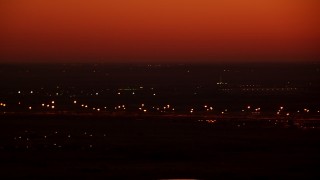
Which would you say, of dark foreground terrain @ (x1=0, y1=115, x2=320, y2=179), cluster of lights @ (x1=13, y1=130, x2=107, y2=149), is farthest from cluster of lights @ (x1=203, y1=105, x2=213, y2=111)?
cluster of lights @ (x1=13, y1=130, x2=107, y2=149)

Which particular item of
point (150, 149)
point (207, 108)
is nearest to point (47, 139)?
point (150, 149)

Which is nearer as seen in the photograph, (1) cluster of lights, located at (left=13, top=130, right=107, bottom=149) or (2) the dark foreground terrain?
(2) the dark foreground terrain

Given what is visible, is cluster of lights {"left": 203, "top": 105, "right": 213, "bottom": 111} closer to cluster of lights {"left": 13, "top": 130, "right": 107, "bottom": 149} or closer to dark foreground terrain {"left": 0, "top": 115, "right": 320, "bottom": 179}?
dark foreground terrain {"left": 0, "top": 115, "right": 320, "bottom": 179}

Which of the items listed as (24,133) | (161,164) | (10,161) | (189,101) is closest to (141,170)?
(161,164)

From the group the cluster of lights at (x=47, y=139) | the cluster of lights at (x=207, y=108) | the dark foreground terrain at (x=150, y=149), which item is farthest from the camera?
the cluster of lights at (x=207, y=108)

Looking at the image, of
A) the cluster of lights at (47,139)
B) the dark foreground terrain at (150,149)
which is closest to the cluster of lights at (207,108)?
the dark foreground terrain at (150,149)

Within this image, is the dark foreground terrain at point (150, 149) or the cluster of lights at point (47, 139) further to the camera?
the cluster of lights at point (47, 139)

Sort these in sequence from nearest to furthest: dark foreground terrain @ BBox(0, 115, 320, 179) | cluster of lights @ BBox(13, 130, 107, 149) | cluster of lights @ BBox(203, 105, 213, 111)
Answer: dark foreground terrain @ BBox(0, 115, 320, 179) → cluster of lights @ BBox(13, 130, 107, 149) → cluster of lights @ BBox(203, 105, 213, 111)

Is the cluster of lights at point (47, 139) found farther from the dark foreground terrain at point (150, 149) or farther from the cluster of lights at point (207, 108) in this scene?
the cluster of lights at point (207, 108)

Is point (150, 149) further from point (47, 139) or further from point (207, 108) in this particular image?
point (207, 108)
